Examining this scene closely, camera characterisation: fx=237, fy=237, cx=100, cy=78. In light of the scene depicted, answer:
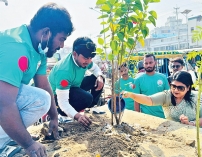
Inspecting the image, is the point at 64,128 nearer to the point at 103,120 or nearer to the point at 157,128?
the point at 103,120

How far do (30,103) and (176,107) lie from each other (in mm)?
1846

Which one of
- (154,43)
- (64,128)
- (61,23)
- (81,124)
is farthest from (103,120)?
(154,43)

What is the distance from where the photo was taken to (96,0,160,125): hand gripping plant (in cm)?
211

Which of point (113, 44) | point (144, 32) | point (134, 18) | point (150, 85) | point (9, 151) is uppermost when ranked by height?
point (134, 18)

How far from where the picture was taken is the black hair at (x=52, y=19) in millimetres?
1929

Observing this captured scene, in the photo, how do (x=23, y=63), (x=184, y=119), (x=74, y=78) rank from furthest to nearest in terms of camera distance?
(x=74, y=78) < (x=184, y=119) < (x=23, y=63)

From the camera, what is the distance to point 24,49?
175 cm

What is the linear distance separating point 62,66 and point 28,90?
1.13 meters

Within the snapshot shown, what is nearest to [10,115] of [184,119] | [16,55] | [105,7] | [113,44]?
[16,55]

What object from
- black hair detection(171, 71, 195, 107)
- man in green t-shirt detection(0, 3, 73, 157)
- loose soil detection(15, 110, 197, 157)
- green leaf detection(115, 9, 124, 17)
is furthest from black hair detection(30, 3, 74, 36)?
black hair detection(171, 71, 195, 107)

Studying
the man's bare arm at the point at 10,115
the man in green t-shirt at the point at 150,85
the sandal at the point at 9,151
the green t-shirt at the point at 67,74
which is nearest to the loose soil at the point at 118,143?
the sandal at the point at 9,151

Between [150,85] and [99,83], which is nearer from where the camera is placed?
[99,83]

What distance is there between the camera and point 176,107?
298 cm

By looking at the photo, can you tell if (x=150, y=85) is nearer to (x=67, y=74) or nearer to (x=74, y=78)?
(x=74, y=78)
